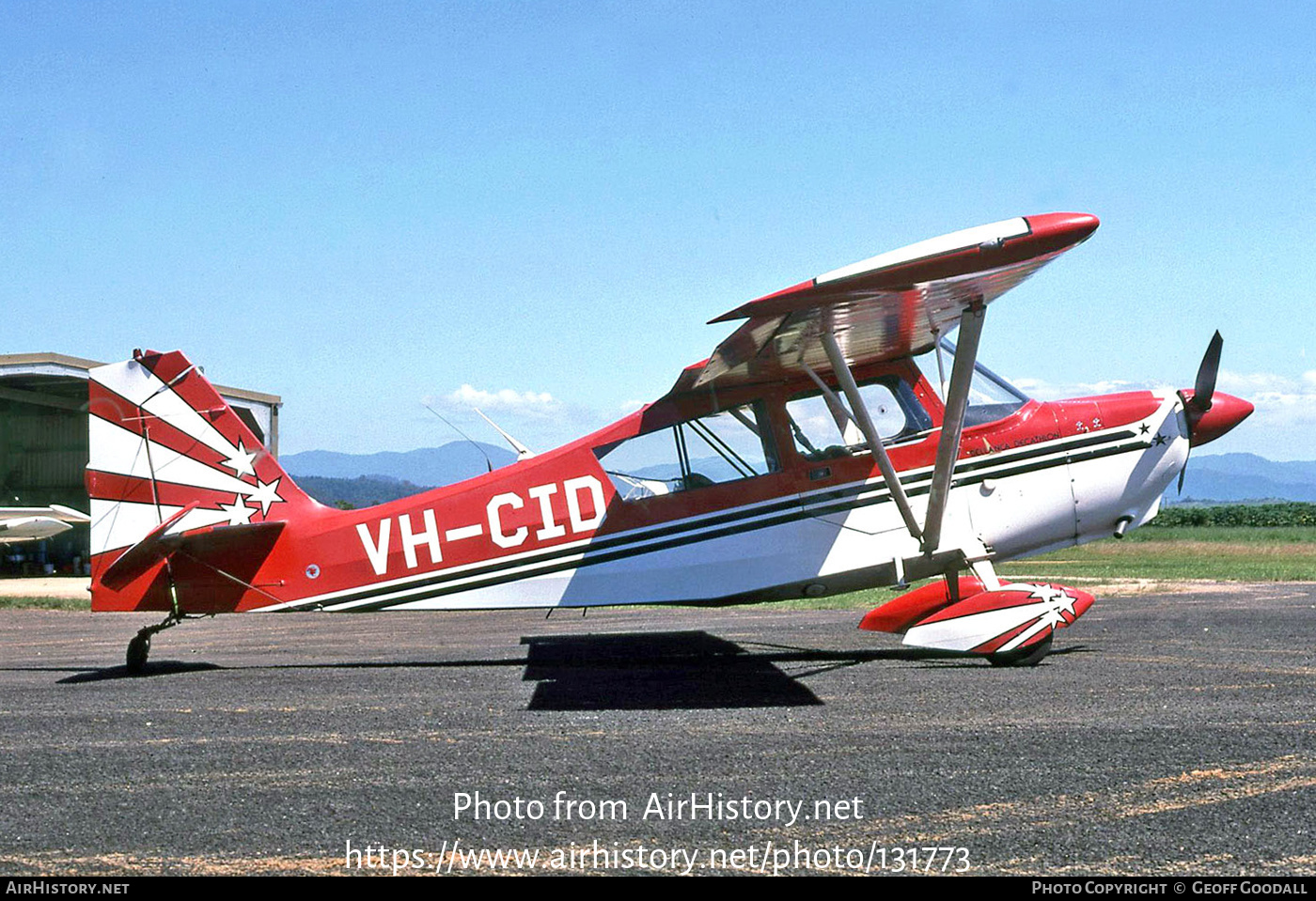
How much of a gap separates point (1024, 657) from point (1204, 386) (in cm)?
313

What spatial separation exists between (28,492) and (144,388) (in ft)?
131

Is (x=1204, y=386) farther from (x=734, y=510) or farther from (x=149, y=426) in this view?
(x=149, y=426)

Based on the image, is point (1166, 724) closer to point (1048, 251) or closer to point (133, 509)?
point (1048, 251)

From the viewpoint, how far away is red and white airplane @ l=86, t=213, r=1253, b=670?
407 inches

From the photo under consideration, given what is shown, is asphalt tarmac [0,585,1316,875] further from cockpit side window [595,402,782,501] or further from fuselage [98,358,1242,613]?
cockpit side window [595,402,782,501]

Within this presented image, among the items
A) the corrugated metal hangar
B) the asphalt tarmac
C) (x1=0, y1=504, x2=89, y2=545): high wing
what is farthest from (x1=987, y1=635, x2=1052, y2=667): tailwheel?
the corrugated metal hangar

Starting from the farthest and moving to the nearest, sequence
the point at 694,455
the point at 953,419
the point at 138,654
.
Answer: the point at 138,654, the point at 694,455, the point at 953,419

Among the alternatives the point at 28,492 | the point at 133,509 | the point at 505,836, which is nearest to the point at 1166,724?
the point at 505,836

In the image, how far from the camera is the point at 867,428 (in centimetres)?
959

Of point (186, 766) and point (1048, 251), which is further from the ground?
point (1048, 251)

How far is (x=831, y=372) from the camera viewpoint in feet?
34.7

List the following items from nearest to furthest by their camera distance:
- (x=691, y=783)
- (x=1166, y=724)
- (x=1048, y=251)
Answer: (x=691, y=783) → (x=1166, y=724) → (x=1048, y=251)

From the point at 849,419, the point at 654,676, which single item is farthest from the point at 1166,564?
the point at 654,676

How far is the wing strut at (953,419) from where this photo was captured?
30.5 feet
